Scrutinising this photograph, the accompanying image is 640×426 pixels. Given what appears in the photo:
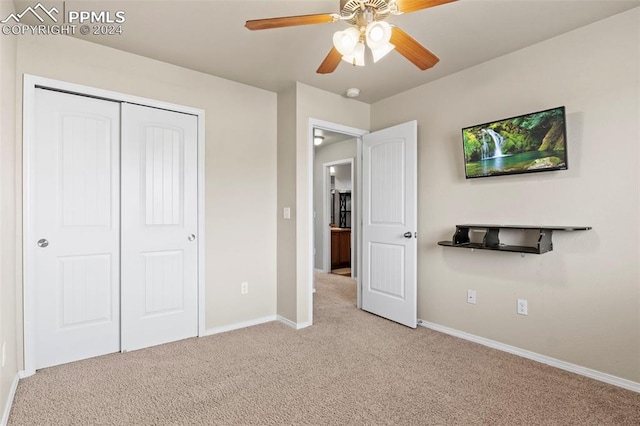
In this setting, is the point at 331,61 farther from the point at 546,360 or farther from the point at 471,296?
the point at 546,360

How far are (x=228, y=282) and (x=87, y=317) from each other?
114 centimetres

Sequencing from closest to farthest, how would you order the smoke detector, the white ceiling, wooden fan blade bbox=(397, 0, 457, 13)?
wooden fan blade bbox=(397, 0, 457, 13) → the white ceiling → the smoke detector

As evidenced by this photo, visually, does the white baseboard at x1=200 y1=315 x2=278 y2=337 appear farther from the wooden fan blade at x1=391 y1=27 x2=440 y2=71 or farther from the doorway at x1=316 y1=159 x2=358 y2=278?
the wooden fan blade at x1=391 y1=27 x2=440 y2=71

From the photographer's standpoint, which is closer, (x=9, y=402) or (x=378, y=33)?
(x=378, y=33)

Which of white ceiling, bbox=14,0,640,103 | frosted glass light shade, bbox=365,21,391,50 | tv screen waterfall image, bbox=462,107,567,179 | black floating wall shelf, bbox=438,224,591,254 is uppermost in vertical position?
white ceiling, bbox=14,0,640,103

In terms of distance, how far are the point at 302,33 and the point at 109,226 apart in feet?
6.88

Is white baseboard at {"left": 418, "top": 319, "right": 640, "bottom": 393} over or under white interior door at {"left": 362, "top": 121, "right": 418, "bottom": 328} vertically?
under

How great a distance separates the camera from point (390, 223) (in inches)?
141

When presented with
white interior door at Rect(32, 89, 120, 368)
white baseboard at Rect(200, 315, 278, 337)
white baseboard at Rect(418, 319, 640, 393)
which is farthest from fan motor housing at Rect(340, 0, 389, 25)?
white baseboard at Rect(200, 315, 278, 337)

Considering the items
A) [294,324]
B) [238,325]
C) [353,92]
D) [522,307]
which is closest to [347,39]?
[353,92]

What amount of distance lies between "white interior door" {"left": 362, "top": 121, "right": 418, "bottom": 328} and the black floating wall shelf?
45 cm

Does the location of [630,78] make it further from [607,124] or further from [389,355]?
[389,355]

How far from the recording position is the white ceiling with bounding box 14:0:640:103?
6.99 feet

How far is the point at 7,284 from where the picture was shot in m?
1.94
